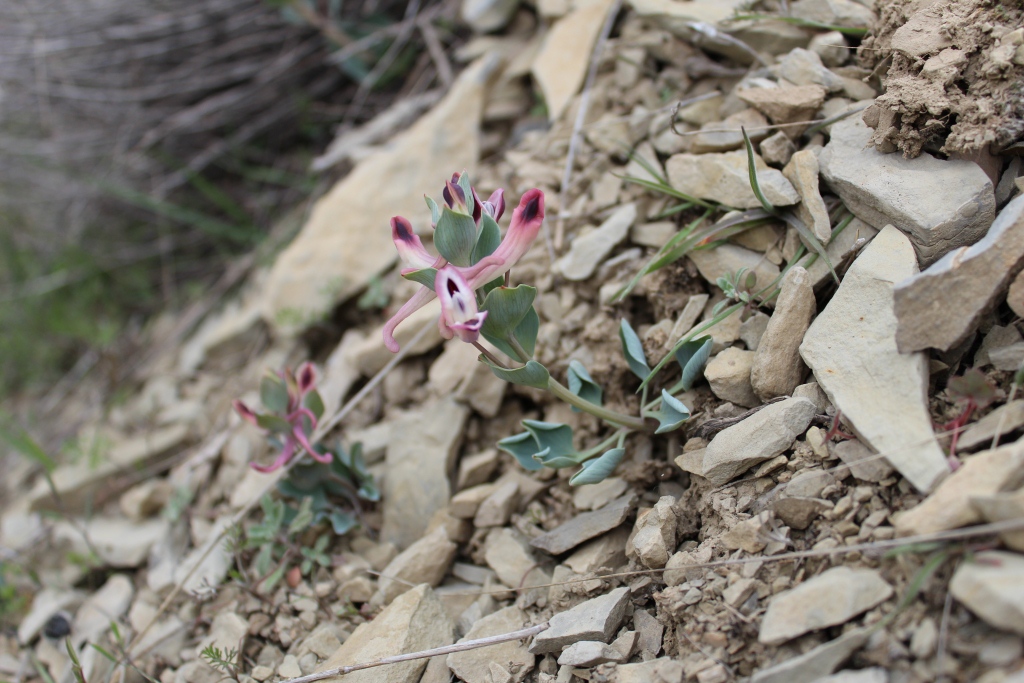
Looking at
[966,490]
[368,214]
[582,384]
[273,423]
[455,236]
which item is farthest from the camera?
[368,214]

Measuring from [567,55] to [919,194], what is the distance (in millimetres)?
1685

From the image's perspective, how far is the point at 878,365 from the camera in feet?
5.50

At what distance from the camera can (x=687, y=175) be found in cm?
229

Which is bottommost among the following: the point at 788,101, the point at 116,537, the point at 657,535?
the point at 116,537

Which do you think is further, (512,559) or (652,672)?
(512,559)

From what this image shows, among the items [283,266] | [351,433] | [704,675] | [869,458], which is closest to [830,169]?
[869,458]

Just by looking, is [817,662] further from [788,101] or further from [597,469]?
[788,101]

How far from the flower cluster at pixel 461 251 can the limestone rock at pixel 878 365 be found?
0.75 meters

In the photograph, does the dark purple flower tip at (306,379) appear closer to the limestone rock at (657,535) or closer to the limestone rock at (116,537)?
the limestone rock at (116,537)

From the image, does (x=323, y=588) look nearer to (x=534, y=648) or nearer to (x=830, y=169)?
(x=534, y=648)

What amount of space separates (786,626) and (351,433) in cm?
173

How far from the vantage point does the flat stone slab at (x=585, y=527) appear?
6.43ft

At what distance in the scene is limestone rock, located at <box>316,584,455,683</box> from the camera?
1.84 meters

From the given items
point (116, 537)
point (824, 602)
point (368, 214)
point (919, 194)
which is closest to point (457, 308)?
point (824, 602)
